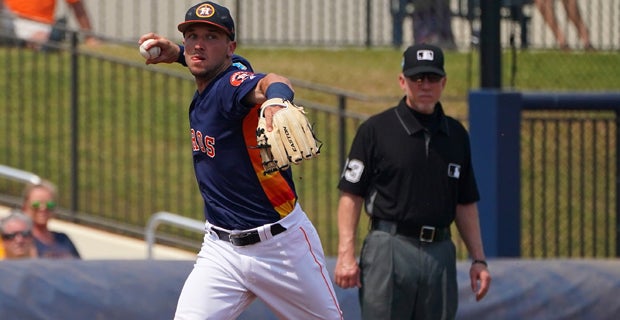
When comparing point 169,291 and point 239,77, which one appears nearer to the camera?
point 239,77

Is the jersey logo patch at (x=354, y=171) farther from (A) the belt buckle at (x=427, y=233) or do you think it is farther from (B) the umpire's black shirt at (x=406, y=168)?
(A) the belt buckle at (x=427, y=233)

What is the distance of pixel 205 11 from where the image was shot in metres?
5.60

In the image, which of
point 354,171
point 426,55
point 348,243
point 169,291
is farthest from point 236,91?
point 169,291

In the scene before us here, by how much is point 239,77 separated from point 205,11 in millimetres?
417

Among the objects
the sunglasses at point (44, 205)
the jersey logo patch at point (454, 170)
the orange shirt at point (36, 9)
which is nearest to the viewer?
the jersey logo patch at point (454, 170)

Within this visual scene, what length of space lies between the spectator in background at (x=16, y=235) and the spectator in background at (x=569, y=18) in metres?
4.78

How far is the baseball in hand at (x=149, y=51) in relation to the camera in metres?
5.87

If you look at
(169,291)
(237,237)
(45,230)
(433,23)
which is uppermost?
(433,23)

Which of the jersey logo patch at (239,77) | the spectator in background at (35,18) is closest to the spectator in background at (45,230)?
the spectator in background at (35,18)

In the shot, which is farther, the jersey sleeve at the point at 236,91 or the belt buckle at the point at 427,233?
the belt buckle at the point at 427,233

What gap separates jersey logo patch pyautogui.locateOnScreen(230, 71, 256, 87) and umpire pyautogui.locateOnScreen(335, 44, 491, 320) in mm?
1300

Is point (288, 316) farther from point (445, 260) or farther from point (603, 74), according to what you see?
point (603, 74)

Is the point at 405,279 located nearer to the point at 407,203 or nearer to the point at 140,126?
the point at 407,203

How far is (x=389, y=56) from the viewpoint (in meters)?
13.9
